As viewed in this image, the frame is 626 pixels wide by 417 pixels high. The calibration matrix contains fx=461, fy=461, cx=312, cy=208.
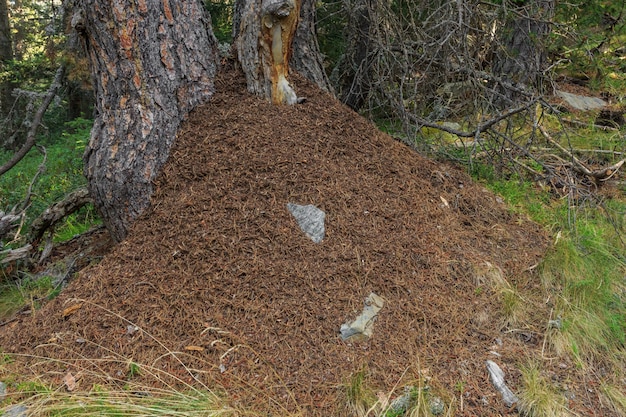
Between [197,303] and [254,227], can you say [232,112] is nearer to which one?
[254,227]

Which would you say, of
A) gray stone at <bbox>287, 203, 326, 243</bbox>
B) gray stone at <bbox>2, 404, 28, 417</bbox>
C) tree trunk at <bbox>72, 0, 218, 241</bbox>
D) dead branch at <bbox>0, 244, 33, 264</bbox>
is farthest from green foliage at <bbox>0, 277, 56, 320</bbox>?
gray stone at <bbox>287, 203, 326, 243</bbox>

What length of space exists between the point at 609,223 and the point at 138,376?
358 centimetres

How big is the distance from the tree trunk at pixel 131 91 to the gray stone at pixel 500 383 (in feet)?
7.34

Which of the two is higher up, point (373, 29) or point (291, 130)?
point (373, 29)

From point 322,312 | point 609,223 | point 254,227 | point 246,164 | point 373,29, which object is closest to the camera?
point 322,312

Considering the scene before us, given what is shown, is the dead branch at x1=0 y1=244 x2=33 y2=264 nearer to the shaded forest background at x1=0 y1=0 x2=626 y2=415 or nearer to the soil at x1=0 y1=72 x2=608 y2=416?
the shaded forest background at x1=0 y1=0 x2=626 y2=415

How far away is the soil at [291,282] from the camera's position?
2232 millimetres

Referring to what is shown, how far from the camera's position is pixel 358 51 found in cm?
502

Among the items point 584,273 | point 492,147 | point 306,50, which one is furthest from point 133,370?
point 492,147

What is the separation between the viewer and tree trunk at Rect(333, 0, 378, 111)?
4.18 m

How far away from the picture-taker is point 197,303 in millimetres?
2453

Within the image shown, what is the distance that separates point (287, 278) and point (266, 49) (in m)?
1.64

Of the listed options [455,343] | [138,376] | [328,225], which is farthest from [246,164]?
[455,343]

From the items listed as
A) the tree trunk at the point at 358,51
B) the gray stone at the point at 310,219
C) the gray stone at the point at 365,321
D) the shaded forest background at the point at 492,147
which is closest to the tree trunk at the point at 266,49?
the shaded forest background at the point at 492,147
